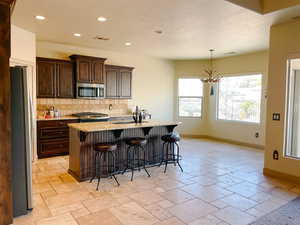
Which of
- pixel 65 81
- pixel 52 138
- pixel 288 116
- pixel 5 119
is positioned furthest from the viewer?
pixel 65 81

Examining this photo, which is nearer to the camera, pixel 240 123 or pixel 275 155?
pixel 275 155

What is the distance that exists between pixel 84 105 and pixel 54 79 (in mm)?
1197

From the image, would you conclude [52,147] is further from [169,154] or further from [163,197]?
[163,197]

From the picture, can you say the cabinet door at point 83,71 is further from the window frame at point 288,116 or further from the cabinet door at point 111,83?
the window frame at point 288,116

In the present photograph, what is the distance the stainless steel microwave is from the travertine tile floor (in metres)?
1.93

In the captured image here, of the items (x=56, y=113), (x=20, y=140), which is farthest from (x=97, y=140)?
(x=56, y=113)

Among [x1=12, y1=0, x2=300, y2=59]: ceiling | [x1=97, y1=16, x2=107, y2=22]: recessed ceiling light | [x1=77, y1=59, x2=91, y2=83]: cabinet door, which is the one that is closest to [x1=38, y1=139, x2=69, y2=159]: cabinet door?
[x1=77, y1=59, x2=91, y2=83]: cabinet door

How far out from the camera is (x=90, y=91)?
614cm

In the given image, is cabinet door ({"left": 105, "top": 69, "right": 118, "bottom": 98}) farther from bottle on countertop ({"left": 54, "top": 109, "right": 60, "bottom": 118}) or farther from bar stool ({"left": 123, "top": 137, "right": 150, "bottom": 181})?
bar stool ({"left": 123, "top": 137, "right": 150, "bottom": 181})


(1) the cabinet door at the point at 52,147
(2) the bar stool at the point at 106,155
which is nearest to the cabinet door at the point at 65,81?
(1) the cabinet door at the point at 52,147

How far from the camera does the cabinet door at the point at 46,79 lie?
5.40 metres

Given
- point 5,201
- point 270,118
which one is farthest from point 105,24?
point 270,118

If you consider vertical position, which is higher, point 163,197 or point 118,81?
point 118,81

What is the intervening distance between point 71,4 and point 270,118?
13.3 feet
